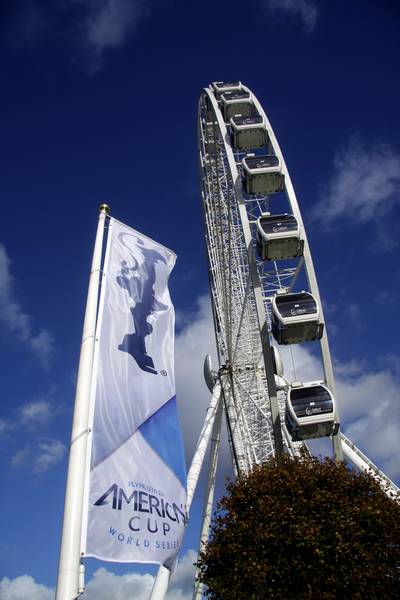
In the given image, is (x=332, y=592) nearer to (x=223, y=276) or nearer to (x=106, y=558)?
(x=106, y=558)

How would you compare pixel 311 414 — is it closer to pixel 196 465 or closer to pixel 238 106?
pixel 196 465

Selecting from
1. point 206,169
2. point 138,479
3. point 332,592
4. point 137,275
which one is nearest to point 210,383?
point 206,169

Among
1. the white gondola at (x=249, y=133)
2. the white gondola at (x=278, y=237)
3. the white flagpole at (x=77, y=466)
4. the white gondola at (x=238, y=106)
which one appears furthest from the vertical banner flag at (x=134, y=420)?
the white gondola at (x=238, y=106)

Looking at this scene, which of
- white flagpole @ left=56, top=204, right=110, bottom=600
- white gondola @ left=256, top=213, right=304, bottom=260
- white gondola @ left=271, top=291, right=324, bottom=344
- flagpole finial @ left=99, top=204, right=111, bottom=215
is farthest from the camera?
white gondola @ left=256, top=213, right=304, bottom=260

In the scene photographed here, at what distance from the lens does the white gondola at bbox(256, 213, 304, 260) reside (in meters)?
19.2

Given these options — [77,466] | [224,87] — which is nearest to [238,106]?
[224,87]

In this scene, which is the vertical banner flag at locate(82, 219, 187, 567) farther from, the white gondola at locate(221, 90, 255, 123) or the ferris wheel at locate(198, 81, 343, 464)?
the white gondola at locate(221, 90, 255, 123)

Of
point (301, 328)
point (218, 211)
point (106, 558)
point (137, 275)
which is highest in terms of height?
point (218, 211)

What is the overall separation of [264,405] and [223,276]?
27.2 feet

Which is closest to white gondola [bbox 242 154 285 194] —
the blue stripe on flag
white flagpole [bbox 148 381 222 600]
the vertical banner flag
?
the vertical banner flag

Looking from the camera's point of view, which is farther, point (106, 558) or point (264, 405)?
point (264, 405)

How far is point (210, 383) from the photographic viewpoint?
29938 mm

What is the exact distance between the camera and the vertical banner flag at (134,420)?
7.56m

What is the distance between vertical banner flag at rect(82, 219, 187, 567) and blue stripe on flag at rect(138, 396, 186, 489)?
0.06 feet
